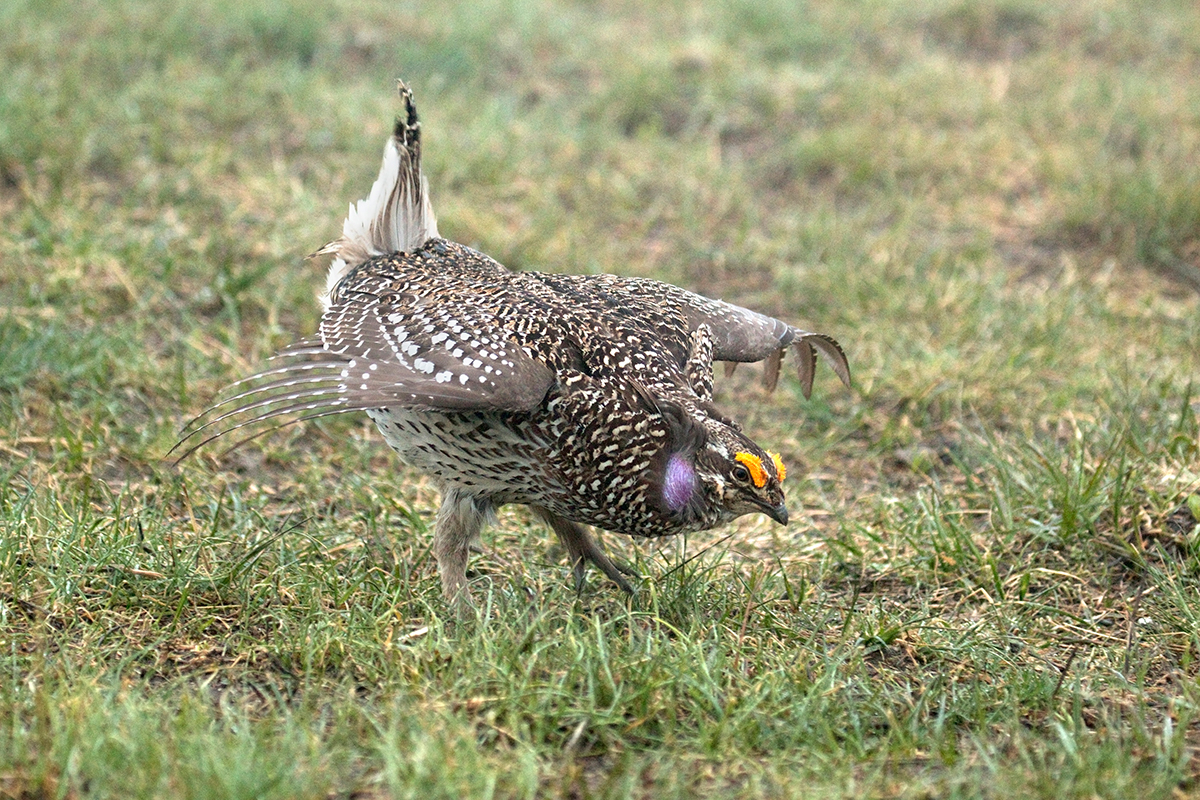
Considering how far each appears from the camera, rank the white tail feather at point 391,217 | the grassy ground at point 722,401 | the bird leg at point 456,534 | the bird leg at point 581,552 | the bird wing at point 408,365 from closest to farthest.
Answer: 1. the grassy ground at point 722,401
2. the bird wing at point 408,365
3. the bird leg at point 456,534
4. the bird leg at point 581,552
5. the white tail feather at point 391,217

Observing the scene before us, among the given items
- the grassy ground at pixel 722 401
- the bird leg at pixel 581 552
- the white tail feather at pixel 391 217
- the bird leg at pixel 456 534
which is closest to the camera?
the grassy ground at pixel 722 401

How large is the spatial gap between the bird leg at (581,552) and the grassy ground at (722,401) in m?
0.07

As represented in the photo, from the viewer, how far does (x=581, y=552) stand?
4113 millimetres

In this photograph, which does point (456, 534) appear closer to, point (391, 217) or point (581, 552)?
point (581, 552)

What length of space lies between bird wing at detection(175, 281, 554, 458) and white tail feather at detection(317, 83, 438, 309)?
1.75 feet

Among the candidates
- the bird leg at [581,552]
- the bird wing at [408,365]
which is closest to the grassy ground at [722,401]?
the bird leg at [581,552]

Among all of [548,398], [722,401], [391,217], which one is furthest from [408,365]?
[722,401]

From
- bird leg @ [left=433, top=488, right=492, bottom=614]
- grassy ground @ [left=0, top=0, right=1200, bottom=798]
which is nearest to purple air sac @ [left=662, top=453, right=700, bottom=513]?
grassy ground @ [left=0, top=0, right=1200, bottom=798]

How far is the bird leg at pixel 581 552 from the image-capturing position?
4.07 meters

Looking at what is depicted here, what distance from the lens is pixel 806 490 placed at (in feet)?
16.1

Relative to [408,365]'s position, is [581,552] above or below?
below

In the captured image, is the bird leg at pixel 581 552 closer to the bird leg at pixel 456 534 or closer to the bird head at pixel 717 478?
the bird leg at pixel 456 534

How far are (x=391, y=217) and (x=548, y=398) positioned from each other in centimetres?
130

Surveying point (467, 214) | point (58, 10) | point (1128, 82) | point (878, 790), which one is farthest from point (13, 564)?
point (1128, 82)
